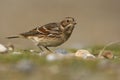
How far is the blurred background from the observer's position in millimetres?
24469

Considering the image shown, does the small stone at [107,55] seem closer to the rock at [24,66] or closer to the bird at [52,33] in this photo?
the bird at [52,33]

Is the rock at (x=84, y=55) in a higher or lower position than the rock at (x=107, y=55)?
higher

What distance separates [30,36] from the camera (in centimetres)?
1507

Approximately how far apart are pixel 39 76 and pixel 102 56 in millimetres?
2548

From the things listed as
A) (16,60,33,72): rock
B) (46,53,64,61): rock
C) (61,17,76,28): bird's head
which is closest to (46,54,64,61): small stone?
(46,53,64,61): rock

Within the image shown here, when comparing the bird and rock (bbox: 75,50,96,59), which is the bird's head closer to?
the bird

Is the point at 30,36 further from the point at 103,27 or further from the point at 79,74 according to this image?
the point at 103,27

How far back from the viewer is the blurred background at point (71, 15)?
2447cm

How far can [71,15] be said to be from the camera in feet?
93.1

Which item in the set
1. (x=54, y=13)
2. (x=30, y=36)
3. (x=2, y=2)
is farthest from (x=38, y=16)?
(x=30, y=36)

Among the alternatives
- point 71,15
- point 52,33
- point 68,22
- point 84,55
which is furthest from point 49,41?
point 71,15

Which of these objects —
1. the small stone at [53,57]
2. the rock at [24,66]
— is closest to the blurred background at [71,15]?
the small stone at [53,57]

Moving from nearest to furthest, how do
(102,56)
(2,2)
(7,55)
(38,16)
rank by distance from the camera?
(7,55) < (102,56) < (38,16) < (2,2)

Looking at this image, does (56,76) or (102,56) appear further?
(102,56)
